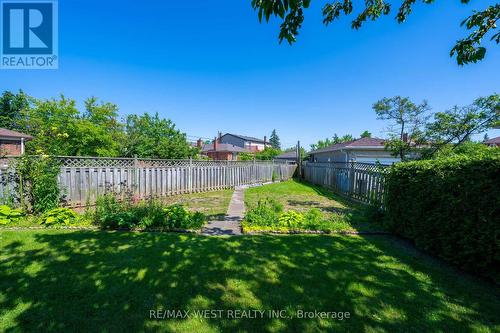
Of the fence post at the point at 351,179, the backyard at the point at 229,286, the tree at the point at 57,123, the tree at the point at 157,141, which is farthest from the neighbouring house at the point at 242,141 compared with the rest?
the backyard at the point at 229,286

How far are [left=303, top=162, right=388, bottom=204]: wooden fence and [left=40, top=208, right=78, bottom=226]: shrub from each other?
816cm

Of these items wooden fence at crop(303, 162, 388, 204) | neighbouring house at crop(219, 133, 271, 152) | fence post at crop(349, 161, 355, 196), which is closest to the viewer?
wooden fence at crop(303, 162, 388, 204)

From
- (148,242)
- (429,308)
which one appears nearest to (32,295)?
(148,242)

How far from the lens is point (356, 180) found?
949cm

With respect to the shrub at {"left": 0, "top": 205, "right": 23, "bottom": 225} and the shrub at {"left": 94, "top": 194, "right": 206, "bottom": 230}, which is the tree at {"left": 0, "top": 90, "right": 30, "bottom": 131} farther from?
the shrub at {"left": 94, "top": 194, "right": 206, "bottom": 230}

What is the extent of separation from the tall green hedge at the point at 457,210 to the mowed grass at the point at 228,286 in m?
0.33

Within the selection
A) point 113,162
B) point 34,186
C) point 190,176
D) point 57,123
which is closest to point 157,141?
point 57,123

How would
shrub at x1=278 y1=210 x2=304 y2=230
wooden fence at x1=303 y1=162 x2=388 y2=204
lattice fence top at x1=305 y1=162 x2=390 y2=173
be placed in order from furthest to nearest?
wooden fence at x1=303 y1=162 x2=388 y2=204
lattice fence top at x1=305 y1=162 x2=390 y2=173
shrub at x1=278 y1=210 x2=304 y2=230

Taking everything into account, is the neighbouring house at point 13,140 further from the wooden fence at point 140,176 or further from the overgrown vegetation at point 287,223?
the overgrown vegetation at point 287,223

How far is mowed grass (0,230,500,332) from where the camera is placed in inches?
88.3

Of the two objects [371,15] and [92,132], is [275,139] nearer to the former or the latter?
[92,132]

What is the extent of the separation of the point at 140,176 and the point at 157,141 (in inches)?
413

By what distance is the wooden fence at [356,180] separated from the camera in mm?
7488

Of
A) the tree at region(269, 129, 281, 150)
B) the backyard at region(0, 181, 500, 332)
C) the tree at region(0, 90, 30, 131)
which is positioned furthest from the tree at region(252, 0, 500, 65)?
the tree at region(269, 129, 281, 150)
